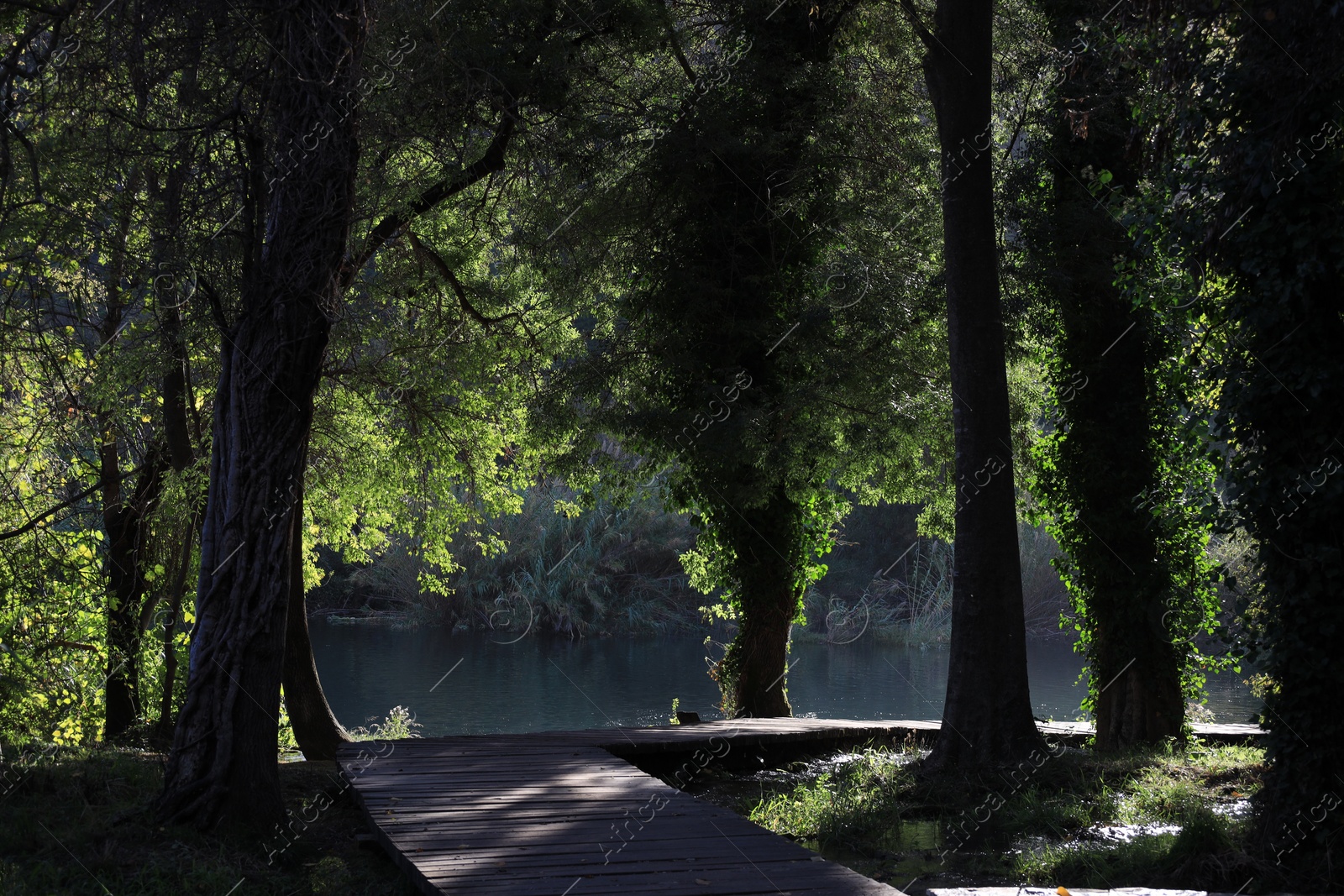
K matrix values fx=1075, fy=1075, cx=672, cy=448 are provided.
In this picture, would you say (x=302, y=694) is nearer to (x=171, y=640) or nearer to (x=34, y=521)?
(x=171, y=640)

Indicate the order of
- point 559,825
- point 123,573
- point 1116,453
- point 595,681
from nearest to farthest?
point 559,825, point 1116,453, point 123,573, point 595,681

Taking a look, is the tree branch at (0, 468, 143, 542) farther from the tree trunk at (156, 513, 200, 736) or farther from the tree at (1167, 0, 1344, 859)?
the tree at (1167, 0, 1344, 859)

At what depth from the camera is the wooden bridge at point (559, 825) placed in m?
4.34

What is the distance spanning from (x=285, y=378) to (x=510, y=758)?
9.84ft

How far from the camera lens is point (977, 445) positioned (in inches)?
305

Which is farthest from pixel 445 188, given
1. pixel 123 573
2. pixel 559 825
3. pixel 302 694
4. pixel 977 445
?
pixel 559 825

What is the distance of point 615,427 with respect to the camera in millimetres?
10203

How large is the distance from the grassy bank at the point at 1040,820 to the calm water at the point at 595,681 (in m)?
10.6

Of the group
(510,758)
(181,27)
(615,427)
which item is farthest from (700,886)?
(615,427)

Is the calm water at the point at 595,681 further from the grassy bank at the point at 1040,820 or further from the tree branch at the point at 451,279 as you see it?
the grassy bank at the point at 1040,820

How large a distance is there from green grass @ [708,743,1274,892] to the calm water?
10.6 m

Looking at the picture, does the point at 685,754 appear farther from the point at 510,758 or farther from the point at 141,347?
the point at 141,347

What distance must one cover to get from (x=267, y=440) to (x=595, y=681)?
62.2ft

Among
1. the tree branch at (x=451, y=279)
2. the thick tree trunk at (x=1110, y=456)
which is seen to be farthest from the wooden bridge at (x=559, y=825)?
the tree branch at (x=451, y=279)
